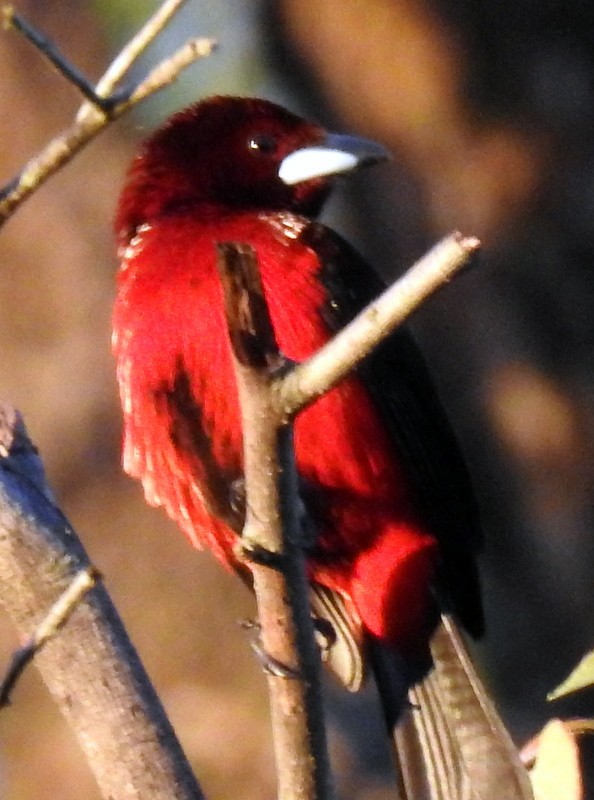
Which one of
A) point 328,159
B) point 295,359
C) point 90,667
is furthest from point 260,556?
point 328,159

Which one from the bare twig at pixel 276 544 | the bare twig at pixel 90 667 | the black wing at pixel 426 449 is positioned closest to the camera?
the bare twig at pixel 276 544

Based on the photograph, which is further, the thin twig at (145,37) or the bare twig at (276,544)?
the thin twig at (145,37)

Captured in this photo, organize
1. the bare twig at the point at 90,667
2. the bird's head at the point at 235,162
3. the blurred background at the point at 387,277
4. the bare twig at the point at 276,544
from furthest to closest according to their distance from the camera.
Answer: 1. the blurred background at the point at 387,277
2. the bird's head at the point at 235,162
3. the bare twig at the point at 90,667
4. the bare twig at the point at 276,544

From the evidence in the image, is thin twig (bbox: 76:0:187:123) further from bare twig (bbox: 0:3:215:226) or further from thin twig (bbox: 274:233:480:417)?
thin twig (bbox: 274:233:480:417)

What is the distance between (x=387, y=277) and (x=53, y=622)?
1.97 metres

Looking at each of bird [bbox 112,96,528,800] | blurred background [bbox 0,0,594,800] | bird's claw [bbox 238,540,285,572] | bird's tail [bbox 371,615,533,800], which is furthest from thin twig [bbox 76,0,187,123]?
blurred background [bbox 0,0,594,800]

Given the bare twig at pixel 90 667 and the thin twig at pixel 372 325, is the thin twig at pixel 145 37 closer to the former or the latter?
the thin twig at pixel 372 325

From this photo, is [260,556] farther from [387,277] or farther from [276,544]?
[387,277]

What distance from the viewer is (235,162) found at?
254cm

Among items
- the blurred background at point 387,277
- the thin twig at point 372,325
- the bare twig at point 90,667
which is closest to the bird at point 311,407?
the bare twig at point 90,667

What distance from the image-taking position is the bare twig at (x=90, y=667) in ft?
6.03

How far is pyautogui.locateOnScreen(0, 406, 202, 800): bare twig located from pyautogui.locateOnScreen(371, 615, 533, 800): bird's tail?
0.60 m

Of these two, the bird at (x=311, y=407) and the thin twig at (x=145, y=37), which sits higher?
the thin twig at (x=145, y=37)

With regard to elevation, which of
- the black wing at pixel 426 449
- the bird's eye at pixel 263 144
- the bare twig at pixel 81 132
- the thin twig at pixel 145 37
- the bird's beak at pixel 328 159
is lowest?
the black wing at pixel 426 449
